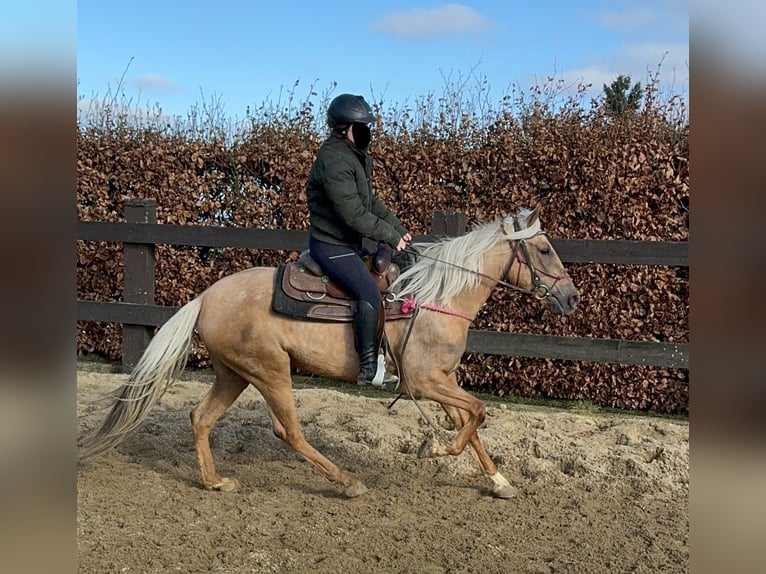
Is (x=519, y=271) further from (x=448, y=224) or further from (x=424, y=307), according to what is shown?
(x=448, y=224)

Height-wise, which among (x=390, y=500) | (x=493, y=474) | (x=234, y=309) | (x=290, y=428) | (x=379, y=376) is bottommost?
(x=390, y=500)

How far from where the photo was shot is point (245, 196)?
910 cm

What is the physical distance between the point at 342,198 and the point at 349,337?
0.92 meters

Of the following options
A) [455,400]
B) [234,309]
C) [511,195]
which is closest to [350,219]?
[234,309]

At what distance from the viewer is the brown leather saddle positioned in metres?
4.92

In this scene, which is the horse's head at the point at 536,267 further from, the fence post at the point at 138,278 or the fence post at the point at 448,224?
the fence post at the point at 138,278

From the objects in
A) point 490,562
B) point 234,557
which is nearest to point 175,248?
point 234,557

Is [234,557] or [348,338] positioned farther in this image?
[348,338]

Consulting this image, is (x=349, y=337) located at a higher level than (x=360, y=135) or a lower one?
lower

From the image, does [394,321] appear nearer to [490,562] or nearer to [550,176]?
[490,562]

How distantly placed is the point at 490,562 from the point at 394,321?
1.72 m

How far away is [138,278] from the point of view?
817 cm
